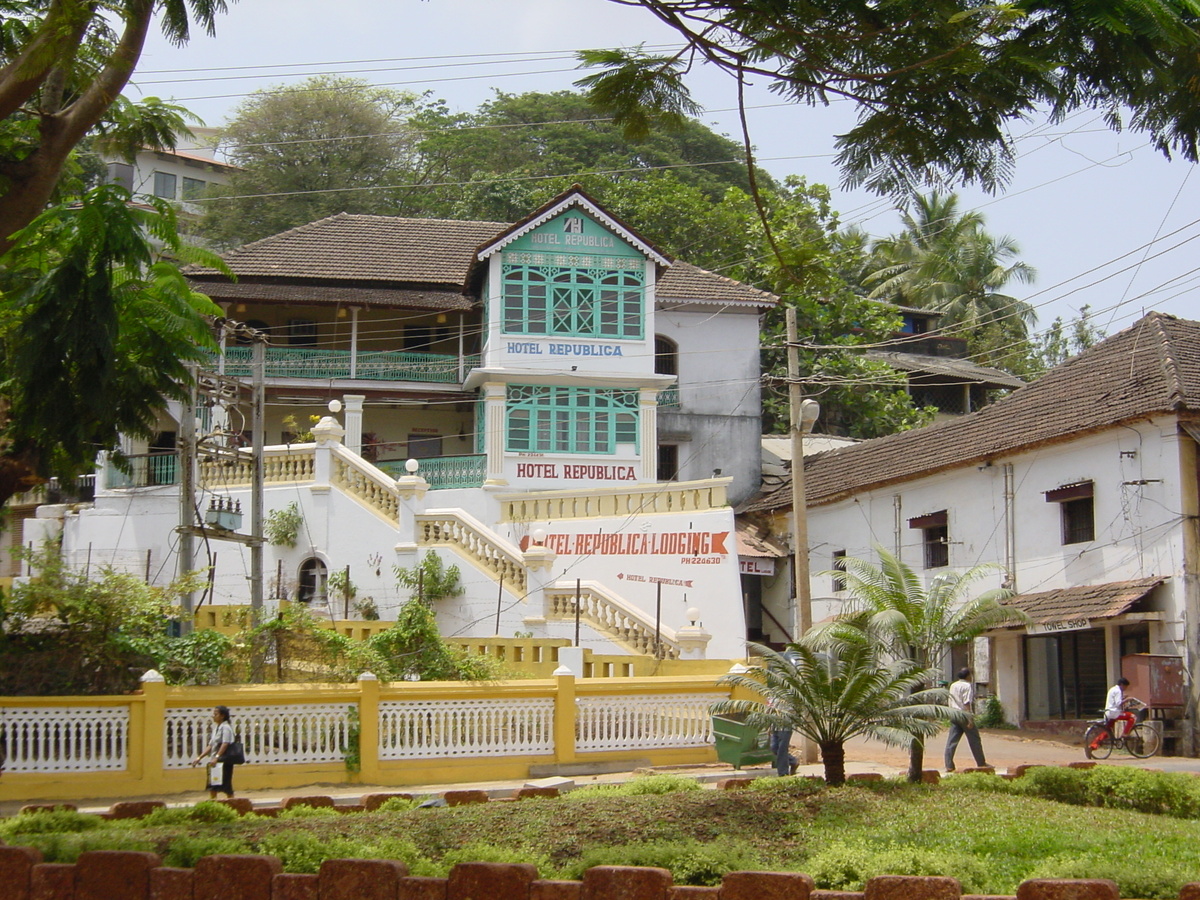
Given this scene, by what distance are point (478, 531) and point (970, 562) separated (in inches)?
378

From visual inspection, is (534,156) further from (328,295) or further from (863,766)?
(863,766)

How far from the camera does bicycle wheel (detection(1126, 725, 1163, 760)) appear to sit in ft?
65.0

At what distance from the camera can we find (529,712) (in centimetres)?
1748

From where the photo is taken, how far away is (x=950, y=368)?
40219mm

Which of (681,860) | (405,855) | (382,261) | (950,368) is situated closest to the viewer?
(681,860)

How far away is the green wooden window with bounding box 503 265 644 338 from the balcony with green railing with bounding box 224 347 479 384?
2294mm

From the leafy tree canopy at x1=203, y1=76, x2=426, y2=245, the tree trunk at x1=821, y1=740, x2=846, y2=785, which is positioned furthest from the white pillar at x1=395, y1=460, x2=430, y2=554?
the leafy tree canopy at x1=203, y1=76, x2=426, y2=245

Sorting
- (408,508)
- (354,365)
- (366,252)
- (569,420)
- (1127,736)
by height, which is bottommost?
(1127,736)

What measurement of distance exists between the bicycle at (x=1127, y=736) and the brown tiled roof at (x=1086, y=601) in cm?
170

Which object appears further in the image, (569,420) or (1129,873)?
(569,420)

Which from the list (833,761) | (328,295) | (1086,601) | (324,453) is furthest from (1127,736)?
(328,295)

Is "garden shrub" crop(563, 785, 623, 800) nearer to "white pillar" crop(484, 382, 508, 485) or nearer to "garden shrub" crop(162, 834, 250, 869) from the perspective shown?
"garden shrub" crop(162, 834, 250, 869)

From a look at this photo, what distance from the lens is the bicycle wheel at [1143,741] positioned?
1980 centimetres

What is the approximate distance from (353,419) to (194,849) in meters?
22.7
